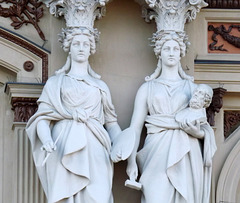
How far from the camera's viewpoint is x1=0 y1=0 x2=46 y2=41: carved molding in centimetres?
1495

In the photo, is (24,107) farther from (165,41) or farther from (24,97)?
(165,41)

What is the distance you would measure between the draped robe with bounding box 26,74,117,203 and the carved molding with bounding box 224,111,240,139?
1.29 metres

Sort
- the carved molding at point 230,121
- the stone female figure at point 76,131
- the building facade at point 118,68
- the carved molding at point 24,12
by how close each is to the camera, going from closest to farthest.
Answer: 1. the stone female figure at point 76,131
2. the building facade at point 118,68
3. the carved molding at point 24,12
4. the carved molding at point 230,121

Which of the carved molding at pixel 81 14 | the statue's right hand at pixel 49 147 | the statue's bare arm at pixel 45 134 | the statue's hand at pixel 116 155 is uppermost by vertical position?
the carved molding at pixel 81 14

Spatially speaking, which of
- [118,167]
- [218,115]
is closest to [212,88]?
[218,115]

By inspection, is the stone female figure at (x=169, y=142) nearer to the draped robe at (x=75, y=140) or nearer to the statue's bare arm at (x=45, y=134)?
the draped robe at (x=75, y=140)

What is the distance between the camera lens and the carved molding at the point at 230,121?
15078 mm

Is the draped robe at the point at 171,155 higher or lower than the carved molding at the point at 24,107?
lower

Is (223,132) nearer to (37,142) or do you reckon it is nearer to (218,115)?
(218,115)

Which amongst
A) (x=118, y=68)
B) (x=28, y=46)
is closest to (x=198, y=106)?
(x=118, y=68)

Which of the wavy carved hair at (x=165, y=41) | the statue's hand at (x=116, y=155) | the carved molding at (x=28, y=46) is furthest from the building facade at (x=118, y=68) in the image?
the statue's hand at (x=116, y=155)

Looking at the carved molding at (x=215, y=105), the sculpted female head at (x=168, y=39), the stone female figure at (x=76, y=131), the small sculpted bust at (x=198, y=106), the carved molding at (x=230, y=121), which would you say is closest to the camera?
the stone female figure at (x=76, y=131)

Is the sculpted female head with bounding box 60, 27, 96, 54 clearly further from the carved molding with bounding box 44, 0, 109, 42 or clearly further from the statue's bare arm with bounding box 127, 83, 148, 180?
the statue's bare arm with bounding box 127, 83, 148, 180

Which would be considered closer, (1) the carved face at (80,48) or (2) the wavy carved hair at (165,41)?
(1) the carved face at (80,48)
